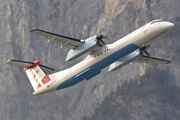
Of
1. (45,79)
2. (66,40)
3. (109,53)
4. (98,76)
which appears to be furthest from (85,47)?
(98,76)

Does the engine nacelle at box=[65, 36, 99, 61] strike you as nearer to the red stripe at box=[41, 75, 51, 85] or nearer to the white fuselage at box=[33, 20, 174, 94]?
the white fuselage at box=[33, 20, 174, 94]

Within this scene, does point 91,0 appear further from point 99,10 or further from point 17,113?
point 17,113

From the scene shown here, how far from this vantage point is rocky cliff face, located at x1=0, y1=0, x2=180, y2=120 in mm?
88375

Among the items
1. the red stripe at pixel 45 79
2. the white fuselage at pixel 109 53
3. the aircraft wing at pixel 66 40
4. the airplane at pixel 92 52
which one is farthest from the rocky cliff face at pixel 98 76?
the aircraft wing at pixel 66 40

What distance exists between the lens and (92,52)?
32938 millimetres

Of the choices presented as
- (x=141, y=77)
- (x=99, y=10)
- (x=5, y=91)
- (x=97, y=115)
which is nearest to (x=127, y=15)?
(x=99, y=10)

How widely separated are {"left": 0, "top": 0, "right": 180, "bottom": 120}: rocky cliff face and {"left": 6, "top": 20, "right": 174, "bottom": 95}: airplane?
50.1 meters

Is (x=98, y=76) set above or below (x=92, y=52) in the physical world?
below

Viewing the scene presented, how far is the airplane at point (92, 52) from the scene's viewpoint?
2994 centimetres

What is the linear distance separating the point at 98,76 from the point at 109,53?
58214 millimetres

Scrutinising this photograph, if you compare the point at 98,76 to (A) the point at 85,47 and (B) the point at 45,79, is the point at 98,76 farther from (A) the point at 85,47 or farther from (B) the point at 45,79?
(A) the point at 85,47

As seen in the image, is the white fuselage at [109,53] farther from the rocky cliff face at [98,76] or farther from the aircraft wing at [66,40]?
the rocky cliff face at [98,76]

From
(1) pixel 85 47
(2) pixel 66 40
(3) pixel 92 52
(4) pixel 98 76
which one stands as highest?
(2) pixel 66 40

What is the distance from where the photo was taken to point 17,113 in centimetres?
9050
